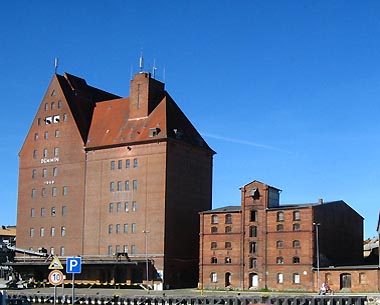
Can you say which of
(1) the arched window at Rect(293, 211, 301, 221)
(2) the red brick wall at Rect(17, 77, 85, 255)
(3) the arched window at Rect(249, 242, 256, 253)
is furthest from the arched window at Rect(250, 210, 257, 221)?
(2) the red brick wall at Rect(17, 77, 85, 255)

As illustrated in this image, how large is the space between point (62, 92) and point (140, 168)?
21.5m

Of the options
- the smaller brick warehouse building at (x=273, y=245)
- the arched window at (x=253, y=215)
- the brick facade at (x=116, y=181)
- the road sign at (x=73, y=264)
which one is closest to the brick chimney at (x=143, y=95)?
the brick facade at (x=116, y=181)

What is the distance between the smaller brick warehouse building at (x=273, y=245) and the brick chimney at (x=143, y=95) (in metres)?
21.1

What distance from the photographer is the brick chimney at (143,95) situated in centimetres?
11419

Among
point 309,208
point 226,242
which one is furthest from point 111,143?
point 309,208

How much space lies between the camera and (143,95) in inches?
4515

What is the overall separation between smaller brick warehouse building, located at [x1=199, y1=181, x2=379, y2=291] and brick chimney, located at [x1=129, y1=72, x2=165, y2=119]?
69.3ft

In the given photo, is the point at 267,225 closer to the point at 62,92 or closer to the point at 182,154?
the point at 182,154

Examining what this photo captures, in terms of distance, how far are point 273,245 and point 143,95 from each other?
33.9 metres

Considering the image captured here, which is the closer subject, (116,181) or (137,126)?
(116,181)

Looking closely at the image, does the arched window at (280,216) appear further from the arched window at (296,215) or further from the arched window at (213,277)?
the arched window at (213,277)

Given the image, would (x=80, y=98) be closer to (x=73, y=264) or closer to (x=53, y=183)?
(x=53, y=183)

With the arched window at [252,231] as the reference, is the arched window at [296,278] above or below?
below

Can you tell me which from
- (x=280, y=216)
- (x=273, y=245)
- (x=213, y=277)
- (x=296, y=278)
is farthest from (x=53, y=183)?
(x=296, y=278)
